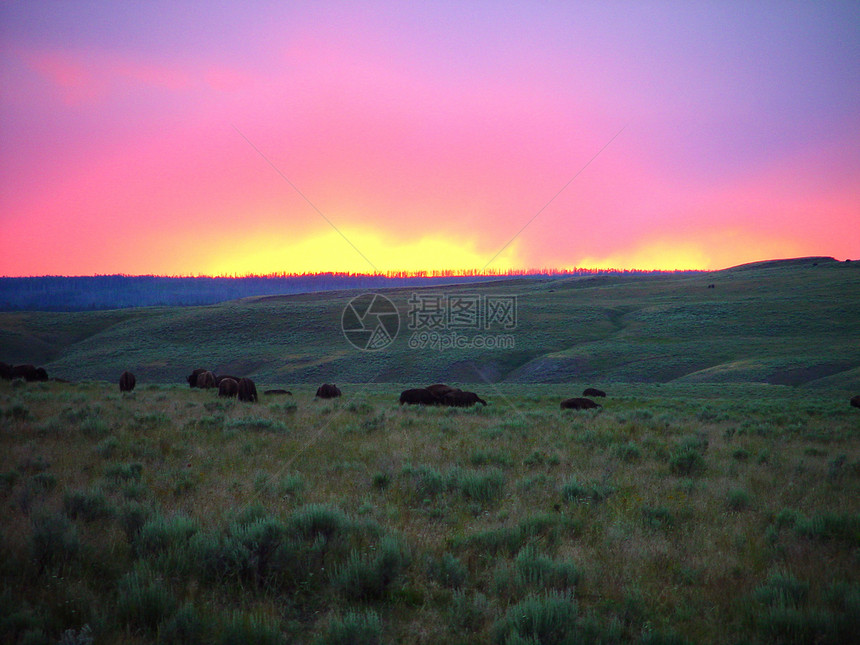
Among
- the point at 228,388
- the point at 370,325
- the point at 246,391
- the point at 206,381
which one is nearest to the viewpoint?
the point at 246,391

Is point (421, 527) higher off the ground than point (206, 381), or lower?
higher

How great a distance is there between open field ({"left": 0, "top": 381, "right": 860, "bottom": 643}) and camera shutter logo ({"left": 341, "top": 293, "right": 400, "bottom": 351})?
157ft

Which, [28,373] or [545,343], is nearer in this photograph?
[28,373]

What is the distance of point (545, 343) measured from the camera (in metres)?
54.9

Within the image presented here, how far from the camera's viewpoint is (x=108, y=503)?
597 centimetres

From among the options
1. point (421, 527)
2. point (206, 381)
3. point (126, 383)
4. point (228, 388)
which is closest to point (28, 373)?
point (126, 383)

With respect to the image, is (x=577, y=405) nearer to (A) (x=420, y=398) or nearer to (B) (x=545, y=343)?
(A) (x=420, y=398)

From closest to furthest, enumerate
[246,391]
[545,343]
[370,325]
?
1. [246,391]
2. [545,343]
3. [370,325]

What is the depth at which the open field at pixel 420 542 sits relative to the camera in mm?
3939

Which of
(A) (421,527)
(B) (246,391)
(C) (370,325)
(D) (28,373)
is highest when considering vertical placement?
(A) (421,527)

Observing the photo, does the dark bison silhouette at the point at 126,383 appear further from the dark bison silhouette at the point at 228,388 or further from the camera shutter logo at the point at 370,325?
the camera shutter logo at the point at 370,325

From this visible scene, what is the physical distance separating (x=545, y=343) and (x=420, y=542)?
5102cm

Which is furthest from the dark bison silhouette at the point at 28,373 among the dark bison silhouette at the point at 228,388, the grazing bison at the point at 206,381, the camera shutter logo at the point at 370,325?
the camera shutter logo at the point at 370,325

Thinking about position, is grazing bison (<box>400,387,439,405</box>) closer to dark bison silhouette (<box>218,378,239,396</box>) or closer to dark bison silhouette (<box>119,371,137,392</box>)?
dark bison silhouette (<box>218,378,239,396</box>)
